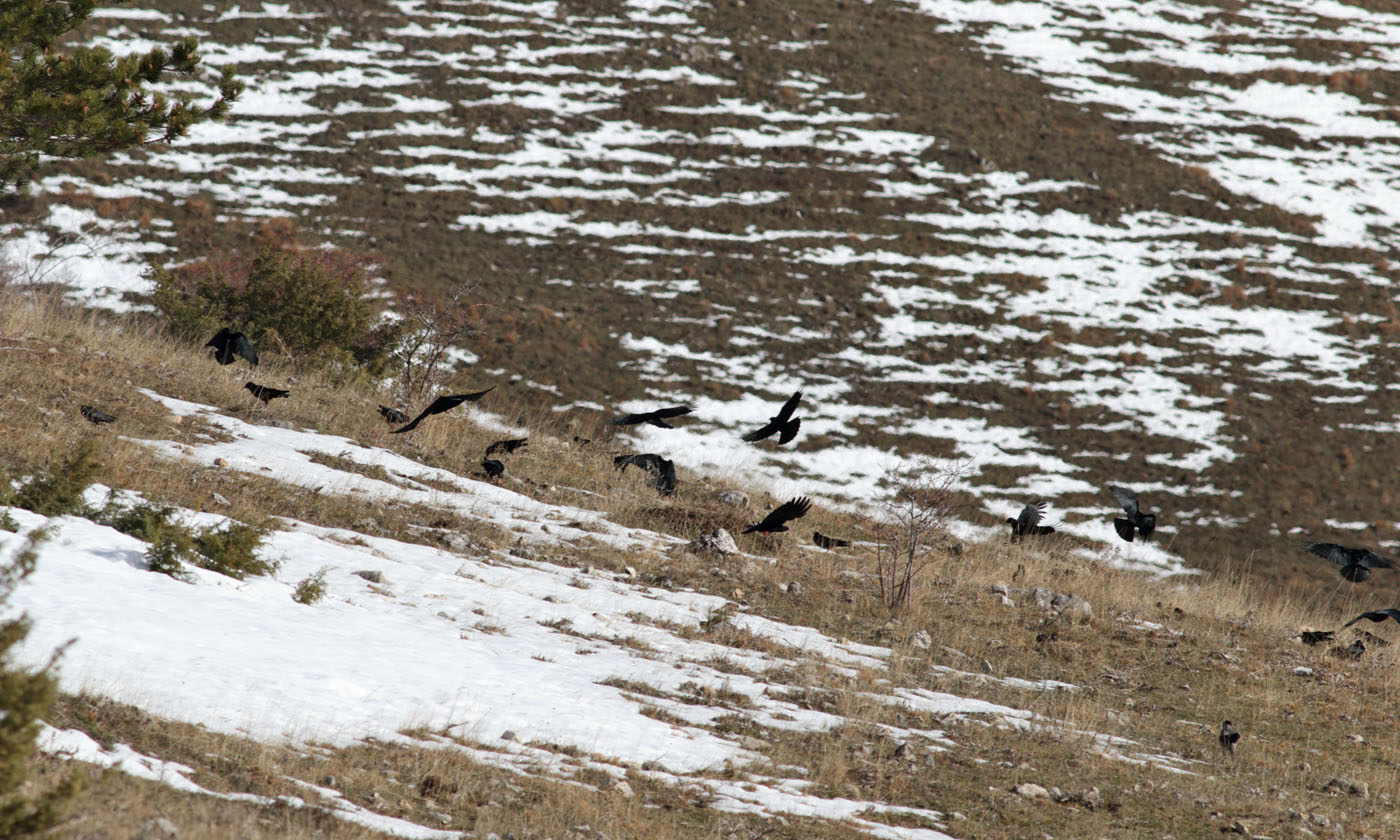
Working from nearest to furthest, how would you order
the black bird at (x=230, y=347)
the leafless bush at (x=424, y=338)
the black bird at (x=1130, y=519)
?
the black bird at (x=1130, y=519)
the black bird at (x=230, y=347)
the leafless bush at (x=424, y=338)

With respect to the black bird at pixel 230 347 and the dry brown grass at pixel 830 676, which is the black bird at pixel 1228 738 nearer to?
the dry brown grass at pixel 830 676

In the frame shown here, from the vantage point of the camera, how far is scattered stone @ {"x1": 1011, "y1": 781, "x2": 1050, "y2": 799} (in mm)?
6589

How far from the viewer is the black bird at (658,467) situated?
13312 mm

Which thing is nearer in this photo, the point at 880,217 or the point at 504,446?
the point at 504,446

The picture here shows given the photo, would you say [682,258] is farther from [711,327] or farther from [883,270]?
[883,270]

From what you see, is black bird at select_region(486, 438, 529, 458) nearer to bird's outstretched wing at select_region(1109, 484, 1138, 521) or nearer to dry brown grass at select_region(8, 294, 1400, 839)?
dry brown grass at select_region(8, 294, 1400, 839)

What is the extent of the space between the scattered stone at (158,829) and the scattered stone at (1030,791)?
4.87 m

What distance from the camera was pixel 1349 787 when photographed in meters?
7.73

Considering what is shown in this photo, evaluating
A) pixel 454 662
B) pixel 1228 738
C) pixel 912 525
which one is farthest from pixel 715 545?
pixel 1228 738

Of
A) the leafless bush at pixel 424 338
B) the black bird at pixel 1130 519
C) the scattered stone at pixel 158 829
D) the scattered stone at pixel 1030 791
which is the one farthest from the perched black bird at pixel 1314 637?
the scattered stone at pixel 158 829

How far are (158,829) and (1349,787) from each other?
7.90 meters

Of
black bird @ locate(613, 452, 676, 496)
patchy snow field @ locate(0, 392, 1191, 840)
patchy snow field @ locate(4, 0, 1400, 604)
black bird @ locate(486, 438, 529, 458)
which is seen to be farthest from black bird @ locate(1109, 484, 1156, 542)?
patchy snow field @ locate(4, 0, 1400, 604)

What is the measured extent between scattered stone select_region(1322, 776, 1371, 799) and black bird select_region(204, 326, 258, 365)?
38.8ft

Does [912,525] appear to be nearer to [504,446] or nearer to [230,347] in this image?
[504,446]
